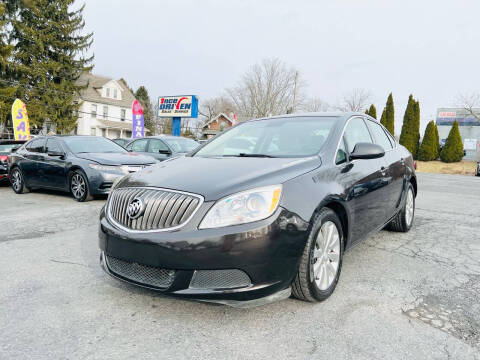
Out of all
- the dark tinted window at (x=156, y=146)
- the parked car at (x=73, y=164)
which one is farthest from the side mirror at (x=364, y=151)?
the dark tinted window at (x=156, y=146)

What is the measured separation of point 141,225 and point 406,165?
12.6ft

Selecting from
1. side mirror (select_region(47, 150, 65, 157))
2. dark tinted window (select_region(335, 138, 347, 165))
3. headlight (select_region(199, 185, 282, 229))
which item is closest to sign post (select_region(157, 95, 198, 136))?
side mirror (select_region(47, 150, 65, 157))

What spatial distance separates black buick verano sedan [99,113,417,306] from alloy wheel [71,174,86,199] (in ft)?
16.0

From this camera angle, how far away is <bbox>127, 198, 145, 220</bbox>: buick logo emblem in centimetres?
253

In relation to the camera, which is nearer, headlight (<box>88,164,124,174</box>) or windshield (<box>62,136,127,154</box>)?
headlight (<box>88,164,124,174</box>)

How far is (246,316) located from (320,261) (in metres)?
0.68

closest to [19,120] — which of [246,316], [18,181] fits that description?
[18,181]

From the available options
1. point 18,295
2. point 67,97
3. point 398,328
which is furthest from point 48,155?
point 67,97

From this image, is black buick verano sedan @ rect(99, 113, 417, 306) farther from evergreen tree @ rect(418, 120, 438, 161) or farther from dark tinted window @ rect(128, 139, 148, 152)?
evergreen tree @ rect(418, 120, 438, 161)

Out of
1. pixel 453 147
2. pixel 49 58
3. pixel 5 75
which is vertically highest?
pixel 49 58

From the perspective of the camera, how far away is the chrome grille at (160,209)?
2389mm

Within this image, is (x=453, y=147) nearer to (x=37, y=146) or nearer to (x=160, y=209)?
(x=37, y=146)

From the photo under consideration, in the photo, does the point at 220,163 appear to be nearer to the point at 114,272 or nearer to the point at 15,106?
the point at 114,272

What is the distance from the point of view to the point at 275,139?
367cm
